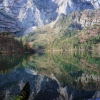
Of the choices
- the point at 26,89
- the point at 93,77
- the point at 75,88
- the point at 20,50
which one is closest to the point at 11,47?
the point at 20,50

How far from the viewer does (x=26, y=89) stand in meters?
11.7

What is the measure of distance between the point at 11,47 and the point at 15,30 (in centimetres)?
13925

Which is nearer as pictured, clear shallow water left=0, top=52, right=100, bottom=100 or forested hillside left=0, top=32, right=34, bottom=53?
clear shallow water left=0, top=52, right=100, bottom=100

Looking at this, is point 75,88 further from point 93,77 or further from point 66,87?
point 93,77

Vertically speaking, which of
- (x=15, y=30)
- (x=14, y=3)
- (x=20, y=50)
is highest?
(x=14, y=3)

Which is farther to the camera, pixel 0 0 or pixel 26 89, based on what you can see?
pixel 0 0

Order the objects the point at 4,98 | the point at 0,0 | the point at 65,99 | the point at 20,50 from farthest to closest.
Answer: the point at 20,50, the point at 65,99, the point at 4,98, the point at 0,0

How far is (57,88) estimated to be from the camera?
33.2 metres

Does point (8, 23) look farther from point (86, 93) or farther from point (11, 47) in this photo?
point (11, 47)

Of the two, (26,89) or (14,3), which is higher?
(14,3)

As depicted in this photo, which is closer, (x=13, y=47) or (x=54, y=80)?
(x=54, y=80)

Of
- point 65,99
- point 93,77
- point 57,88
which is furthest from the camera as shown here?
point 93,77

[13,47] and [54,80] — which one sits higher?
[54,80]

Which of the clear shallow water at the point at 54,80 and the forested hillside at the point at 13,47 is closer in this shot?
the clear shallow water at the point at 54,80
